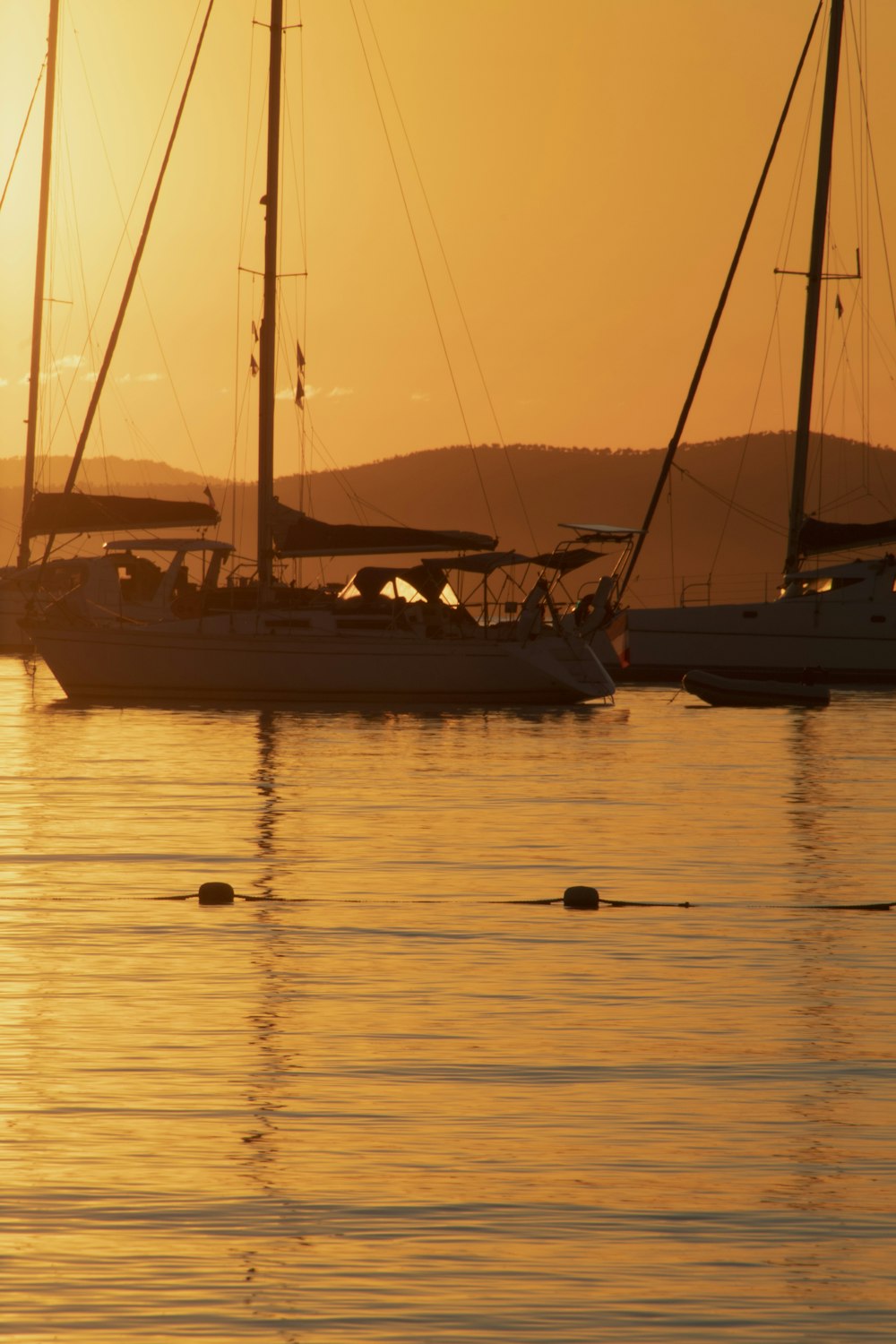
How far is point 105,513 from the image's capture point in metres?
50.7

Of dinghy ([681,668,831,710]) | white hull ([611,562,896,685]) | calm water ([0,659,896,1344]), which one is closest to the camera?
calm water ([0,659,896,1344])

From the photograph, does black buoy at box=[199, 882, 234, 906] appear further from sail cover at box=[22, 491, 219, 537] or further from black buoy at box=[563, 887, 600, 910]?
sail cover at box=[22, 491, 219, 537]

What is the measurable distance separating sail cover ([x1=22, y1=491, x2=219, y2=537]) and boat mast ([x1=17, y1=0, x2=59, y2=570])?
951 cm

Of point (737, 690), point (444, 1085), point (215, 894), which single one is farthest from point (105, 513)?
point (444, 1085)

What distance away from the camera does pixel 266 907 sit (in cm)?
1819

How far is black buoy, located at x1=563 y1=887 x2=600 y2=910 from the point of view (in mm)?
18375

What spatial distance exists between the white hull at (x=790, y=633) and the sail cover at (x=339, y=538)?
11.9 metres

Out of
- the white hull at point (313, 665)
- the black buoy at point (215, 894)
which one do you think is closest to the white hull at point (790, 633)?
the white hull at point (313, 665)

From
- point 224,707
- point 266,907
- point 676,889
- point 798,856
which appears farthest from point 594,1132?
point 224,707

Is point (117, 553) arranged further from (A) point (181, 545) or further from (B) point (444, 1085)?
(B) point (444, 1085)

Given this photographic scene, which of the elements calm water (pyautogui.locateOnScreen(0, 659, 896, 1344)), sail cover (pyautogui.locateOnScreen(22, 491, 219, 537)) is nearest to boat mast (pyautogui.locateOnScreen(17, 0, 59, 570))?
sail cover (pyautogui.locateOnScreen(22, 491, 219, 537))

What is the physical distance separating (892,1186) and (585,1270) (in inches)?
71.1

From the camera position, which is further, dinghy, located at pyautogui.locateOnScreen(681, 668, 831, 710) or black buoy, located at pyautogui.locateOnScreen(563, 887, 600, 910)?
dinghy, located at pyautogui.locateOnScreen(681, 668, 831, 710)

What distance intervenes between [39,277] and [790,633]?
2629 centimetres
